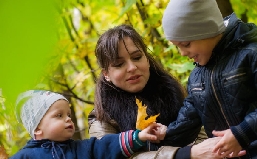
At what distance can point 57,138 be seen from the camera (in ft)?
4.80

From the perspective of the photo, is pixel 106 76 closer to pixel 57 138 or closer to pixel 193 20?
pixel 57 138

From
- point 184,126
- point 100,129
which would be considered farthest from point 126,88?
point 184,126

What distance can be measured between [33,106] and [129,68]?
0.49 meters

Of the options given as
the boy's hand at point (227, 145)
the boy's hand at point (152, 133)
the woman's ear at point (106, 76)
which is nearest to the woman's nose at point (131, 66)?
the woman's ear at point (106, 76)

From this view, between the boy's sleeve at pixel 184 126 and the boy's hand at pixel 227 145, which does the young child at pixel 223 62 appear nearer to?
the boy's hand at pixel 227 145

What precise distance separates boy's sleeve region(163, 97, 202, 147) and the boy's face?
252mm

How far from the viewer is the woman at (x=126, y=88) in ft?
5.01

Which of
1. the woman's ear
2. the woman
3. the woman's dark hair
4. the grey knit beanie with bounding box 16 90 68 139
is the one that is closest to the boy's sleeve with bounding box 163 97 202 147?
the woman

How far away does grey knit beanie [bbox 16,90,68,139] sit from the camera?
4.82 ft

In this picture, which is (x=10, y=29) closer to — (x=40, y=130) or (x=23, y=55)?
(x=23, y=55)

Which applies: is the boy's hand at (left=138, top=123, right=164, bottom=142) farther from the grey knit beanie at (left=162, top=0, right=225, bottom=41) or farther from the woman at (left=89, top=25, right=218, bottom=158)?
the grey knit beanie at (left=162, top=0, right=225, bottom=41)

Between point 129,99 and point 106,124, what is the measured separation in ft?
0.56

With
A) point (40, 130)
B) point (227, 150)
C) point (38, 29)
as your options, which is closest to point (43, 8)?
point (38, 29)

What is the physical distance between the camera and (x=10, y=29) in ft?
0.49
